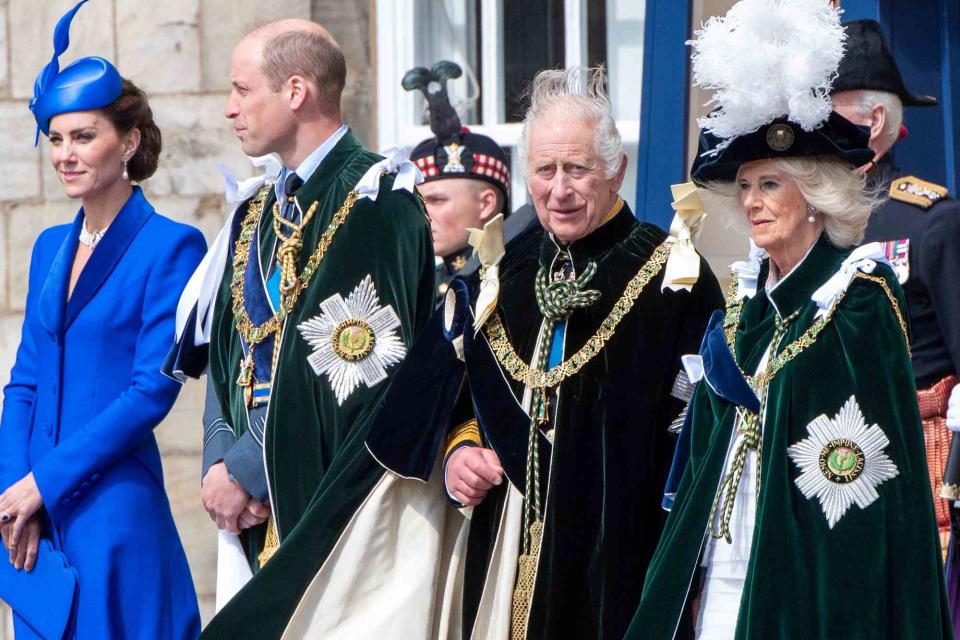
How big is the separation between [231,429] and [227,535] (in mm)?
289

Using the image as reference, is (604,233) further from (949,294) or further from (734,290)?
(949,294)

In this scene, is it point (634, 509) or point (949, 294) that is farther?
point (949, 294)

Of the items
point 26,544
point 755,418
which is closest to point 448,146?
point 26,544

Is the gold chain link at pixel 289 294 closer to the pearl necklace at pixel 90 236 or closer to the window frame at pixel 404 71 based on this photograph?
the pearl necklace at pixel 90 236

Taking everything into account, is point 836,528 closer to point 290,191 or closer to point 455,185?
point 290,191

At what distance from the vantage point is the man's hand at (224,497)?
478 cm

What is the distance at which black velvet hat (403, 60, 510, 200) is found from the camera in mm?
6270

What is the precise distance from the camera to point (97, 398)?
5191 millimetres

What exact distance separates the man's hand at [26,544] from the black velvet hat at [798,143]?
2.36m

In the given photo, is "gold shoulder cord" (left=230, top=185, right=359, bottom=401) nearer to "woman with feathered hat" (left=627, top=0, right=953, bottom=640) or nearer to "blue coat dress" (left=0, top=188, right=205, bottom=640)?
"blue coat dress" (left=0, top=188, right=205, bottom=640)

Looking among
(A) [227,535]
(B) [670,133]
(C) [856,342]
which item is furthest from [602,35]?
(C) [856,342]

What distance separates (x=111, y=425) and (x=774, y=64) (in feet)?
7.24

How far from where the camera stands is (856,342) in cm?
377

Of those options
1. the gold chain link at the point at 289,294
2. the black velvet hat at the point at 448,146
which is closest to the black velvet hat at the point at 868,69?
the gold chain link at the point at 289,294
